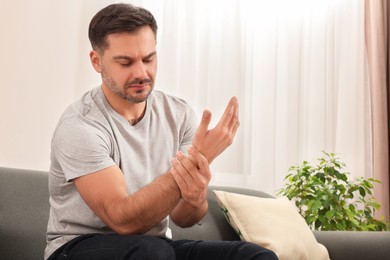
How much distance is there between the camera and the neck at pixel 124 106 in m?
1.82

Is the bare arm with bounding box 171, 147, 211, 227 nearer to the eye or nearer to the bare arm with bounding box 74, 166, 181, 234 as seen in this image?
the bare arm with bounding box 74, 166, 181, 234

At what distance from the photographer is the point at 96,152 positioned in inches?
64.3

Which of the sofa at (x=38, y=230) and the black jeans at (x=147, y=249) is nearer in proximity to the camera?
the black jeans at (x=147, y=249)

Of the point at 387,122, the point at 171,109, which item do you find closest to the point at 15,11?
the point at 171,109

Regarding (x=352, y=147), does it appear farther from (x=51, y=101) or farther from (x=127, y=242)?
(x=127, y=242)

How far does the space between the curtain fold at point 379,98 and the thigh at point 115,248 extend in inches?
107

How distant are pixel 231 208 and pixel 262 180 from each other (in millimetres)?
1305

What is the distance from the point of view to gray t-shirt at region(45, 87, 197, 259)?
64.8 inches

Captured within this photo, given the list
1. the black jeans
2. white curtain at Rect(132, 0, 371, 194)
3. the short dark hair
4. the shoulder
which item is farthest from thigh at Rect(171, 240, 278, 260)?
white curtain at Rect(132, 0, 371, 194)

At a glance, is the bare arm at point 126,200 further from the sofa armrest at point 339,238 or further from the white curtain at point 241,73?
the white curtain at point 241,73

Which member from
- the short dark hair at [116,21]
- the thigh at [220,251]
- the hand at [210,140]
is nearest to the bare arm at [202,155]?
the hand at [210,140]

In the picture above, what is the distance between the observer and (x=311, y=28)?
154 inches

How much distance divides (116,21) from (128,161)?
40 cm

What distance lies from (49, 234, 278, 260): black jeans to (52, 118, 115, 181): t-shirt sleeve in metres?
0.17
